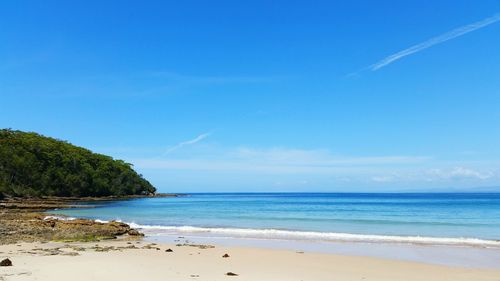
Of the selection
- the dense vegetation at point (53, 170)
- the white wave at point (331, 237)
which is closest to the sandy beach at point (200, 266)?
the white wave at point (331, 237)

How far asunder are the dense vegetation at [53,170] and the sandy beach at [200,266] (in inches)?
2587

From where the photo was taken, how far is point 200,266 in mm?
12266

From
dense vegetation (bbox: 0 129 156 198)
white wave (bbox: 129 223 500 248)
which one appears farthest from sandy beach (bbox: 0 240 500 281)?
dense vegetation (bbox: 0 129 156 198)

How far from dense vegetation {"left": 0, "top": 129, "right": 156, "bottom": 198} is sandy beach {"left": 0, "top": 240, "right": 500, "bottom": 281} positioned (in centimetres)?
6570

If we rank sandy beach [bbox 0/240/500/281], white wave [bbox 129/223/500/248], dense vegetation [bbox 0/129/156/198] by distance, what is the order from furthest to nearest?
dense vegetation [bbox 0/129/156/198]
white wave [bbox 129/223/500/248]
sandy beach [bbox 0/240/500/281]

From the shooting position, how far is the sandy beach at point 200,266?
1045 cm

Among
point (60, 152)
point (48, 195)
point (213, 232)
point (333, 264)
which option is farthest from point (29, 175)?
point (333, 264)

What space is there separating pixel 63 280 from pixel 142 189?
142078mm

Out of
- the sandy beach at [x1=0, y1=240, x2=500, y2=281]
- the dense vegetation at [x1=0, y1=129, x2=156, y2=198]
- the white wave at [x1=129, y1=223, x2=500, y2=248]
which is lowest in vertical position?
the white wave at [x1=129, y1=223, x2=500, y2=248]

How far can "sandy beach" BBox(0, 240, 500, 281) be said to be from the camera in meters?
10.5

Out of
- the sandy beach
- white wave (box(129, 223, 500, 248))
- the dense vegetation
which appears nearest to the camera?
the sandy beach

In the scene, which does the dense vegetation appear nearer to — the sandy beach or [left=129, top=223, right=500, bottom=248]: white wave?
[left=129, top=223, right=500, bottom=248]: white wave

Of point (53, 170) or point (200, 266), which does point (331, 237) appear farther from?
point (53, 170)

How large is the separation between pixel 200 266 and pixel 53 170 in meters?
92.5
